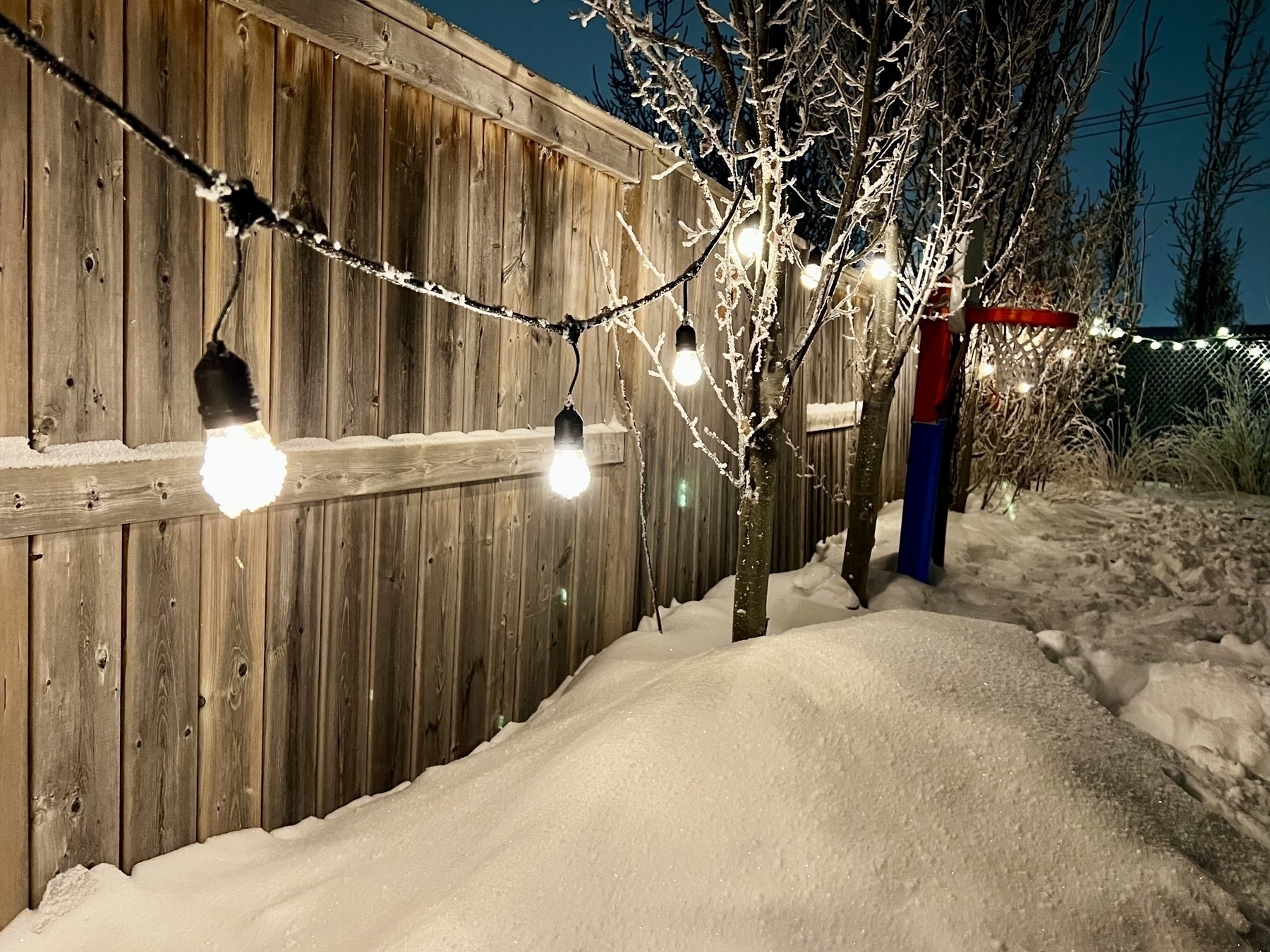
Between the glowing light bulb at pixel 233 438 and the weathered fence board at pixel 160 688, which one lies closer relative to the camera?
the glowing light bulb at pixel 233 438

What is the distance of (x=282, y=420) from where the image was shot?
7.92ft

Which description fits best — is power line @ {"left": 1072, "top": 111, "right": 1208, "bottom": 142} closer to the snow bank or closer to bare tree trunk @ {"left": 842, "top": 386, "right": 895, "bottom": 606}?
bare tree trunk @ {"left": 842, "top": 386, "right": 895, "bottom": 606}

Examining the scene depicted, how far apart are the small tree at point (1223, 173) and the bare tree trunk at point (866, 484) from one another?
47.0 feet

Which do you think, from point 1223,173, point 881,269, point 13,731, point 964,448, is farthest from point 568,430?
point 1223,173

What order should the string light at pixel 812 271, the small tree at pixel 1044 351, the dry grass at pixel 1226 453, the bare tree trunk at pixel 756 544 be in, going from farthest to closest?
1. the dry grass at pixel 1226 453
2. the small tree at pixel 1044 351
3. the string light at pixel 812 271
4. the bare tree trunk at pixel 756 544

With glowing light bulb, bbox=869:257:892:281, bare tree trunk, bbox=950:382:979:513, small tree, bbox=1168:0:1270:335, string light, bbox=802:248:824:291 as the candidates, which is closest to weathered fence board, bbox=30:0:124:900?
glowing light bulb, bbox=869:257:892:281

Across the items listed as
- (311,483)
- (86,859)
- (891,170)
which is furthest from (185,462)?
(891,170)

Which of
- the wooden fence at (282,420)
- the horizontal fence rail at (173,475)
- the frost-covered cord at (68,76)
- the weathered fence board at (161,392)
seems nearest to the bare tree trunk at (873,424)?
the wooden fence at (282,420)

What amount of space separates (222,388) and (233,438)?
0.10 meters

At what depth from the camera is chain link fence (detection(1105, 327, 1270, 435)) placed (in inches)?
488

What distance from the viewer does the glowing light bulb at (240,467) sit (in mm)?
1480

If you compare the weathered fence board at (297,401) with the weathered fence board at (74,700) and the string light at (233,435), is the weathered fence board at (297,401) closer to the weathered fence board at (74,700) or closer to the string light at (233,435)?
the weathered fence board at (74,700)

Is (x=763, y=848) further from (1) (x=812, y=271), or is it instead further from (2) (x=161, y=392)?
(1) (x=812, y=271)

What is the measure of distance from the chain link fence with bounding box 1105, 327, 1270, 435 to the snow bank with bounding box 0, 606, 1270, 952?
11.2m
